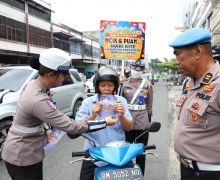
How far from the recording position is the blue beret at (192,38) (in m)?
1.97

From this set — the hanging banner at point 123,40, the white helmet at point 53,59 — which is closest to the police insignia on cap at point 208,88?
the white helmet at point 53,59

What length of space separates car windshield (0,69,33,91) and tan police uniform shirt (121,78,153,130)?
2.89 meters

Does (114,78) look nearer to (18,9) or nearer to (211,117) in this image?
(211,117)

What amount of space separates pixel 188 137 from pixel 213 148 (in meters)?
Result: 0.18

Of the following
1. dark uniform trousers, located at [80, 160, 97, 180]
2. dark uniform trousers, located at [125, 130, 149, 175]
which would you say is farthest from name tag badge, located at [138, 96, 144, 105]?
dark uniform trousers, located at [80, 160, 97, 180]

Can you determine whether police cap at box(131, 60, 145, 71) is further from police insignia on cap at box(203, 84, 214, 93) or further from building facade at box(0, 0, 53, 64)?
building facade at box(0, 0, 53, 64)

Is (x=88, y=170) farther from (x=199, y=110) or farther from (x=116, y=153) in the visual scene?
(x=199, y=110)

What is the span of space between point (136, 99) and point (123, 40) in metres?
3.49

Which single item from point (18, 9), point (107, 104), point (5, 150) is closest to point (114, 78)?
point (107, 104)

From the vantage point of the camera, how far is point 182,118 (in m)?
2.14

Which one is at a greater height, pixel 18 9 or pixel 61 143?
pixel 18 9

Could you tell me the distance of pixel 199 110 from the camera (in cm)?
194

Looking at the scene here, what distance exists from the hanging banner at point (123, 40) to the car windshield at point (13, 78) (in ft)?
6.40

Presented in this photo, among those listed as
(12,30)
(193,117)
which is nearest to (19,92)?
(193,117)
